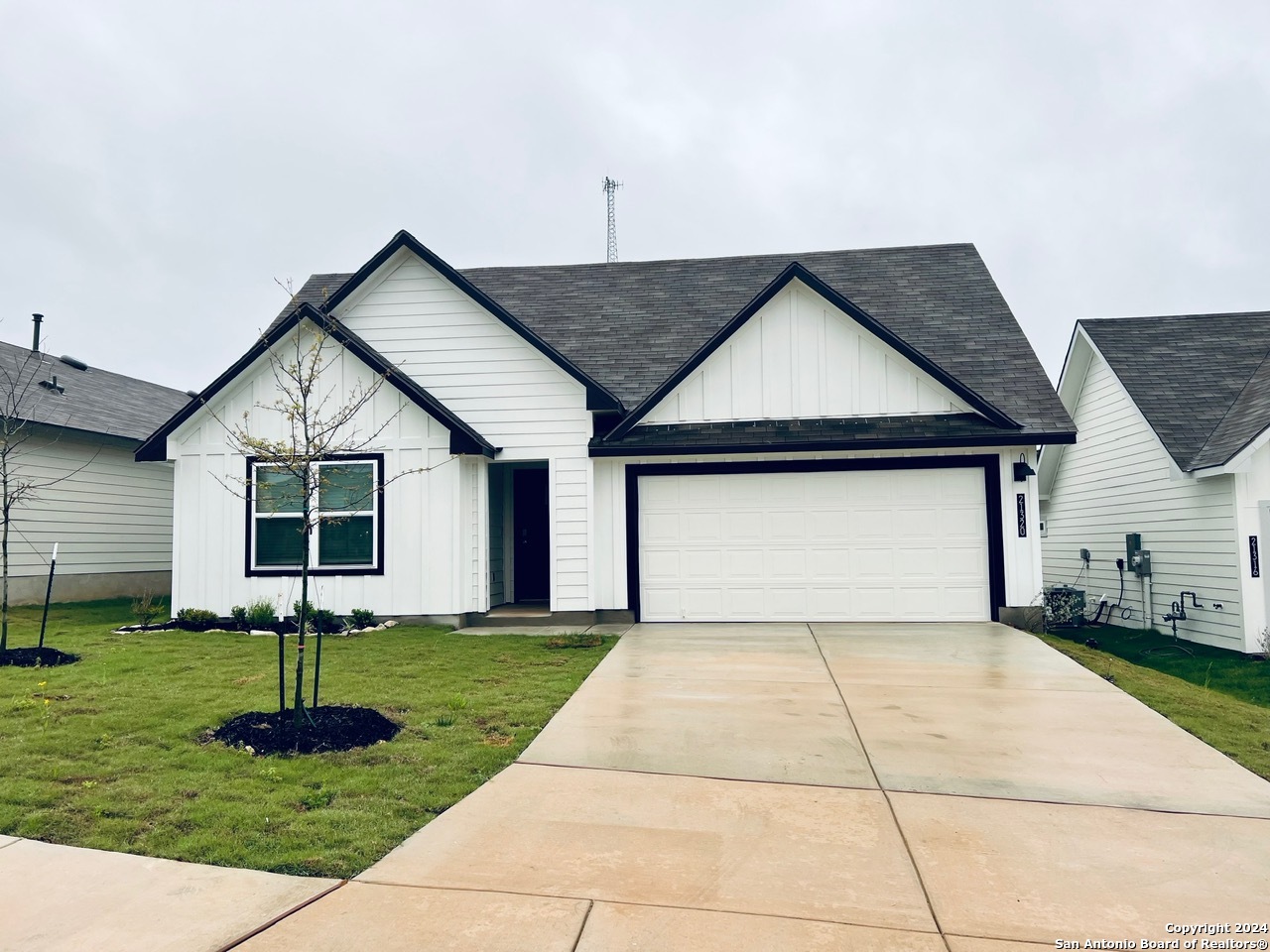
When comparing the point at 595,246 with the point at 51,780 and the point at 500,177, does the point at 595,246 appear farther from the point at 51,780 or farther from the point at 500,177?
the point at 51,780

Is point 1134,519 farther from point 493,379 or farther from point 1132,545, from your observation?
point 493,379

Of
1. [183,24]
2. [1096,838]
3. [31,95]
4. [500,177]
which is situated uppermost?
[500,177]

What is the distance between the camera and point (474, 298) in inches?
475

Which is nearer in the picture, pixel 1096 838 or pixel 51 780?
pixel 1096 838

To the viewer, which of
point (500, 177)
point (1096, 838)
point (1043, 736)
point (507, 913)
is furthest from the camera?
point (500, 177)

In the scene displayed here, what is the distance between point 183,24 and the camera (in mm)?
16922

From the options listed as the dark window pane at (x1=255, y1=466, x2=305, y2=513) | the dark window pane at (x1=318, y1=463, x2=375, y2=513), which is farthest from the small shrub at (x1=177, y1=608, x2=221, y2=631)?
the dark window pane at (x1=318, y1=463, x2=375, y2=513)

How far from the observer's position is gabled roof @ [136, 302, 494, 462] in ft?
36.3

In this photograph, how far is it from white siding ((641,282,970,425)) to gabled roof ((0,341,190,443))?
39.8 ft

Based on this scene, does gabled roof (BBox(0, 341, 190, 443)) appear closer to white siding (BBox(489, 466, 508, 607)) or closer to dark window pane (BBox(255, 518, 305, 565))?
dark window pane (BBox(255, 518, 305, 565))

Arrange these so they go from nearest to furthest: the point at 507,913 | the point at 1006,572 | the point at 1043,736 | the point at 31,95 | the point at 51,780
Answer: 1. the point at 507,913
2. the point at 51,780
3. the point at 1043,736
4. the point at 1006,572
5. the point at 31,95

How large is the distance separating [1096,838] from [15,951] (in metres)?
4.89

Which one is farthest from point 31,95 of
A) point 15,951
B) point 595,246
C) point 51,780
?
point 595,246

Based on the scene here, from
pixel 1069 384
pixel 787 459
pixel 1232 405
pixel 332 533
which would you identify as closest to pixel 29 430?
pixel 332 533
